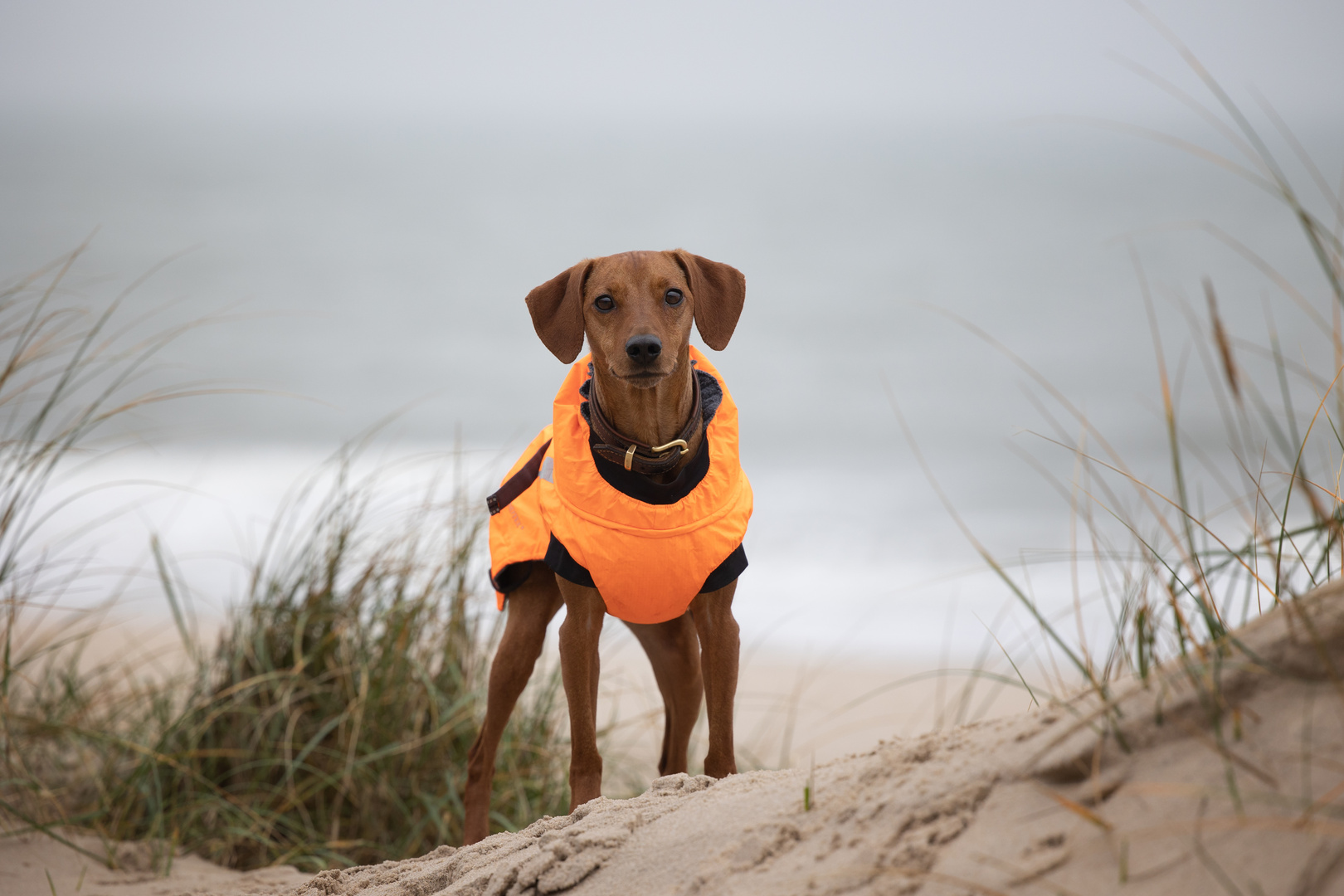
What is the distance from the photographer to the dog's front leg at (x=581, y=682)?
11.2ft

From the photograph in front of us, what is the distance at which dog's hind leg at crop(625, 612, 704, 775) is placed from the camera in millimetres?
3920

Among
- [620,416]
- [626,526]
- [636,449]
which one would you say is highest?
[620,416]

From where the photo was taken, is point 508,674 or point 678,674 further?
point 678,674

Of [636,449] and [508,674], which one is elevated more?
[636,449]

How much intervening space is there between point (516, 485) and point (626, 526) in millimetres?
658

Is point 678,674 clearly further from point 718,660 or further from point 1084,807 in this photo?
point 1084,807

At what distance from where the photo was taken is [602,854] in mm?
2230

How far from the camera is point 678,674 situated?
3.94 m

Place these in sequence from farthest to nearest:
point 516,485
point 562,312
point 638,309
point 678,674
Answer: point 678,674 → point 516,485 → point 562,312 → point 638,309

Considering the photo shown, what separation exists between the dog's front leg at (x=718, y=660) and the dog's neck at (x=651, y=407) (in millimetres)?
490

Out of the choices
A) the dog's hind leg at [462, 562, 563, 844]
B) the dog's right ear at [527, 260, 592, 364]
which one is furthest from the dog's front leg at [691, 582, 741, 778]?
the dog's right ear at [527, 260, 592, 364]

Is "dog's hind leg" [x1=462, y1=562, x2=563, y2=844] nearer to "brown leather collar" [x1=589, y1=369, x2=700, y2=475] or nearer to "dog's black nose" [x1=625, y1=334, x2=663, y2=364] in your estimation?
"brown leather collar" [x1=589, y1=369, x2=700, y2=475]

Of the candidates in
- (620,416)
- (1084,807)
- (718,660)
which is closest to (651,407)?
(620,416)

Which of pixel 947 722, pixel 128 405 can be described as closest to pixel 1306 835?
pixel 947 722
